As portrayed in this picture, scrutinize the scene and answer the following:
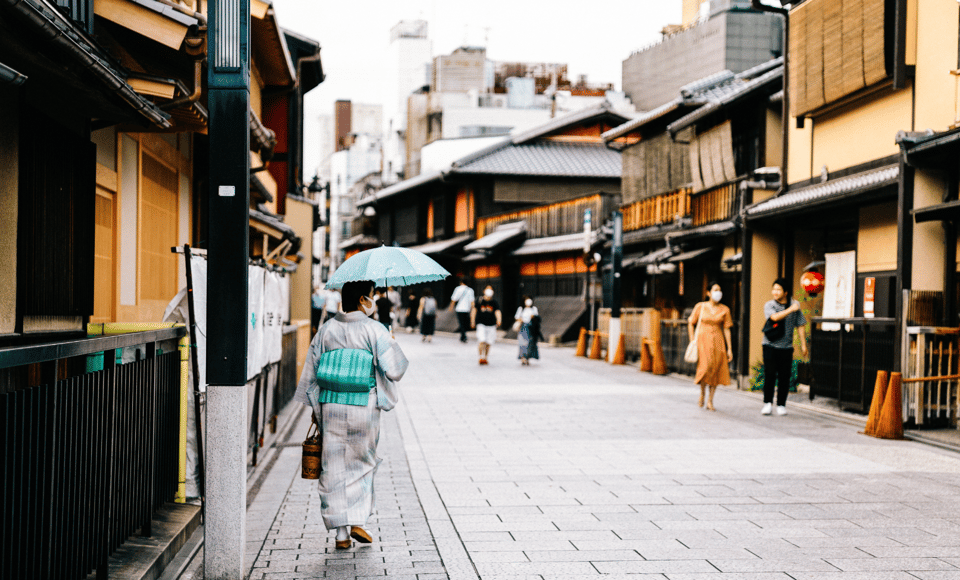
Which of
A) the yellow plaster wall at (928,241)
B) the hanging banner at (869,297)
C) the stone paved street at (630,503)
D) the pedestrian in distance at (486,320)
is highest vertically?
the yellow plaster wall at (928,241)

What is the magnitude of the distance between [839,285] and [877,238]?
1.40 m

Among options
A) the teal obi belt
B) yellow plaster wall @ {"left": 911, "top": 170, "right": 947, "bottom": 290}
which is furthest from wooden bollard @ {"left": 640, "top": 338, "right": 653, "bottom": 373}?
the teal obi belt

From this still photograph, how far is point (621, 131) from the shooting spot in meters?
27.7

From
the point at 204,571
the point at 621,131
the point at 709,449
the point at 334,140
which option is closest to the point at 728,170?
the point at 621,131

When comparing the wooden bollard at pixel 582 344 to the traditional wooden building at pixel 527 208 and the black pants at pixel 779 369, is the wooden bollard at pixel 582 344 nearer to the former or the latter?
the traditional wooden building at pixel 527 208

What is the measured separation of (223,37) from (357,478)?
2943mm

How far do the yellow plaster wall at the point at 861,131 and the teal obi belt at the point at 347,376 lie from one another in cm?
1014

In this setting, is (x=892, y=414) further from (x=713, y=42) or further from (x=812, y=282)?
(x=713, y=42)

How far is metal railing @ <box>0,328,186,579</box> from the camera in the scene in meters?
3.75

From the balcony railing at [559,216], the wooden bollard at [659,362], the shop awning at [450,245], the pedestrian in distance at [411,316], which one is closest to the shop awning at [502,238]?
the balcony railing at [559,216]

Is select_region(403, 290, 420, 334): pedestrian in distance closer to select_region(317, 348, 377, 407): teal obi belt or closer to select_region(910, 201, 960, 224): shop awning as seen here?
select_region(910, 201, 960, 224): shop awning

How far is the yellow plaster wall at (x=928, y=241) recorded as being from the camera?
39.7 feet

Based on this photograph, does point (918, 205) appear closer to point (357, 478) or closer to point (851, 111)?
point (851, 111)

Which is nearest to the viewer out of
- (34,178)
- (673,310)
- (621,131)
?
(34,178)
